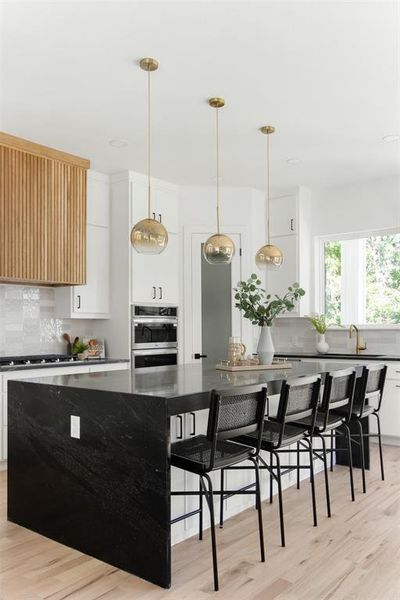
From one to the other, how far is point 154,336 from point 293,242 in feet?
6.51

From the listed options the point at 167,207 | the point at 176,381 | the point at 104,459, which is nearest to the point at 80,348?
the point at 167,207

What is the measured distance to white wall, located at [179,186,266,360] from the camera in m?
6.18

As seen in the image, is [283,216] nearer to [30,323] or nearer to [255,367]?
[255,367]

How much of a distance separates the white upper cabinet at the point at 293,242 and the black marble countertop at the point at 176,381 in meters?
2.39

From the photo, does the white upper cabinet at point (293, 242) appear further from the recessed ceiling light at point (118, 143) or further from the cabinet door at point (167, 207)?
the recessed ceiling light at point (118, 143)

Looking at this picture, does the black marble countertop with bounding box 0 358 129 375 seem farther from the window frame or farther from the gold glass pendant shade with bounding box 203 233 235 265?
the window frame

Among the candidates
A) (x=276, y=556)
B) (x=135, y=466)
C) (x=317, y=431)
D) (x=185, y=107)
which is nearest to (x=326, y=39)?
(x=185, y=107)

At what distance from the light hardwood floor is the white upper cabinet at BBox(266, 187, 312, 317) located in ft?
10.7

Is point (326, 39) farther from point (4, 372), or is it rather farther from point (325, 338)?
point (325, 338)

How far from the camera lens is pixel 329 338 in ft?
20.6

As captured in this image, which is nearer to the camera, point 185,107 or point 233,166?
point 185,107

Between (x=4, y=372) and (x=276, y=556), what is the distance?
8.98ft

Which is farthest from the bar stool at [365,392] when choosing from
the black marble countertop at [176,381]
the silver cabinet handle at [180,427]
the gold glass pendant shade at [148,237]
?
the gold glass pendant shade at [148,237]

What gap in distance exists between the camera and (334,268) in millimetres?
6461
